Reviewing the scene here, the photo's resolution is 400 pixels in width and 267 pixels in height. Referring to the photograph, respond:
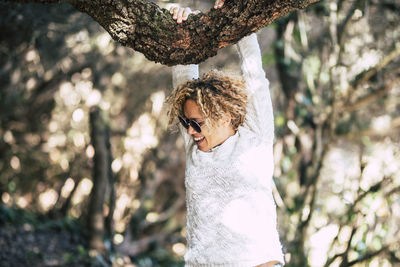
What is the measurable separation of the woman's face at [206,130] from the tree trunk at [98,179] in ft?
9.74

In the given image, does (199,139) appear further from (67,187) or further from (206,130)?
(67,187)

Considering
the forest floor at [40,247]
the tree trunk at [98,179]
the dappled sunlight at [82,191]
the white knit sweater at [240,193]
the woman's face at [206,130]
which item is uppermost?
the woman's face at [206,130]

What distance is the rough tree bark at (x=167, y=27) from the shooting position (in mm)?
2219

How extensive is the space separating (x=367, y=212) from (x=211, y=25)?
2316mm

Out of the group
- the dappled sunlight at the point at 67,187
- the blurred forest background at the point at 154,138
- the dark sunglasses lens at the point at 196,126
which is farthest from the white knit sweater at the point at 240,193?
the dappled sunlight at the point at 67,187

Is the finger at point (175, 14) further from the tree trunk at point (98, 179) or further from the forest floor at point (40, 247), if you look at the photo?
the forest floor at point (40, 247)

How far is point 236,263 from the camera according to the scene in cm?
222

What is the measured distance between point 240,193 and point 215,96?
1.67 ft

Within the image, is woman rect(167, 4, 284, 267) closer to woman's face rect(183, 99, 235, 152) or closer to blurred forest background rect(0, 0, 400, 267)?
woman's face rect(183, 99, 235, 152)

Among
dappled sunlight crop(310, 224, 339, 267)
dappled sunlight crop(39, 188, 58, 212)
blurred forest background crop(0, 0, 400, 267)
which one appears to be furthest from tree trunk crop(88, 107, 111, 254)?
dappled sunlight crop(310, 224, 339, 267)

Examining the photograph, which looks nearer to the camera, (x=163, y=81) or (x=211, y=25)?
(x=211, y=25)

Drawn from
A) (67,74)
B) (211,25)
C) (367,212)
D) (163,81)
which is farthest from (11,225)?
(211,25)

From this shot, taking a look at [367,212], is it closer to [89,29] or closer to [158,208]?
[89,29]

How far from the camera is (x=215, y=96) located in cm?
243
